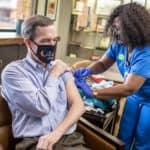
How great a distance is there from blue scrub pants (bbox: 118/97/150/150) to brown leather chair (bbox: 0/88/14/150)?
0.83m

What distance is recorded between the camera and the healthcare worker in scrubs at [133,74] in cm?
186

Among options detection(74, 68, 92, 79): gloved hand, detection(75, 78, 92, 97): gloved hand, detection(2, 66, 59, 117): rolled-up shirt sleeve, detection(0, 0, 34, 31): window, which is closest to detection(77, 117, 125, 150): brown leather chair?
detection(75, 78, 92, 97): gloved hand

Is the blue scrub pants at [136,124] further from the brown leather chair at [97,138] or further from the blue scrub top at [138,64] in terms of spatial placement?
the brown leather chair at [97,138]

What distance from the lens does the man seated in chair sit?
1.48 m

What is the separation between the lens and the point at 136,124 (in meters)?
1.99

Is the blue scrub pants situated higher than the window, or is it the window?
the window

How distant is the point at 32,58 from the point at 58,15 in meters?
2.51

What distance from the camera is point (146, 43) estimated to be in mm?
1902

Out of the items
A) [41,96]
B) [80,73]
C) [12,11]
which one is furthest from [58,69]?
[12,11]

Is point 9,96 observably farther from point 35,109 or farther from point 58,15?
point 58,15

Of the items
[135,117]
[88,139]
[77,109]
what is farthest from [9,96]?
[135,117]

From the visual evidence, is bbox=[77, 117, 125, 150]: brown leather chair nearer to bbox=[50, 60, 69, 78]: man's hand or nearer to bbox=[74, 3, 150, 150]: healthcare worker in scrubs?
bbox=[74, 3, 150, 150]: healthcare worker in scrubs

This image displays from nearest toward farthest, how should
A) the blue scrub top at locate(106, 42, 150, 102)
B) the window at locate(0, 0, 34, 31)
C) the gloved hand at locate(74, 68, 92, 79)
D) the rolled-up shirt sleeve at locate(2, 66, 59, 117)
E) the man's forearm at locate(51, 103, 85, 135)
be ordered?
1. the rolled-up shirt sleeve at locate(2, 66, 59, 117)
2. the man's forearm at locate(51, 103, 85, 135)
3. the blue scrub top at locate(106, 42, 150, 102)
4. the gloved hand at locate(74, 68, 92, 79)
5. the window at locate(0, 0, 34, 31)

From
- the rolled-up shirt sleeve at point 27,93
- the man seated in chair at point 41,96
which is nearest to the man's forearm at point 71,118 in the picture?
the man seated in chair at point 41,96
